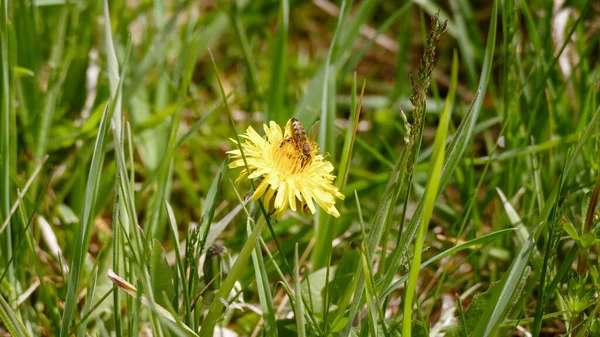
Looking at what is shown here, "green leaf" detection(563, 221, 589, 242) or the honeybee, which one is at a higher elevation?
the honeybee

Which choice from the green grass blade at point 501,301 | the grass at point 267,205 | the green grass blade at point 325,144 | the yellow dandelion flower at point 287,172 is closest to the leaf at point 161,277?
the grass at point 267,205

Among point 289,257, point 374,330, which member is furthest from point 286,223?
point 374,330

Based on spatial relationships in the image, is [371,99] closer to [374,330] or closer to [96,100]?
[96,100]

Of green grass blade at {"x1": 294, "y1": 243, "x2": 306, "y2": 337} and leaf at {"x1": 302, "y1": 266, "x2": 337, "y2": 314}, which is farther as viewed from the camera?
leaf at {"x1": 302, "y1": 266, "x2": 337, "y2": 314}

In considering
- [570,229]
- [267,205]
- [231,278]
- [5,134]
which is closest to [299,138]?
[267,205]

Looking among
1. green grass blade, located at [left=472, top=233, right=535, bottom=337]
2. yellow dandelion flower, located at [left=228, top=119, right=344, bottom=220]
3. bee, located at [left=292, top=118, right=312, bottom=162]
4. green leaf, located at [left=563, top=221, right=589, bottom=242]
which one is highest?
bee, located at [left=292, top=118, right=312, bottom=162]

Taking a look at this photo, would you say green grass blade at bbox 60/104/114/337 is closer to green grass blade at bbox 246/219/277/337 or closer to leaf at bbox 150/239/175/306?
leaf at bbox 150/239/175/306

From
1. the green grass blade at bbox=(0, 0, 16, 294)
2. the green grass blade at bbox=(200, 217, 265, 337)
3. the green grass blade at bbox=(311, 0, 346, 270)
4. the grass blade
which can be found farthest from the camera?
the green grass blade at bbox=(311, 0, 346, 270)

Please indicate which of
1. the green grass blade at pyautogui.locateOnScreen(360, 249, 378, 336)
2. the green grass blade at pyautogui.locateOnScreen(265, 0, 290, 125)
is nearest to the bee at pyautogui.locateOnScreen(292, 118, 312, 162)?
the green grass blade at pyautogui.locateOnScreen(360, 249, 378, 336)
